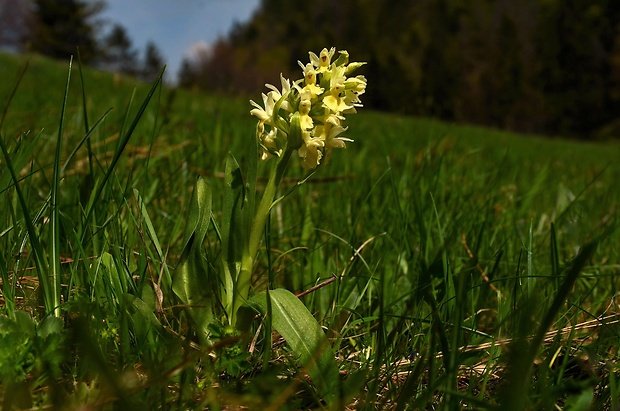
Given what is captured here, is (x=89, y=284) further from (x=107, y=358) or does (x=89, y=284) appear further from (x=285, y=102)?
(x=285, y=102)

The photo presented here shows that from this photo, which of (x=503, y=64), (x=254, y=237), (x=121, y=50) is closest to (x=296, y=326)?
(x=254, y=237)

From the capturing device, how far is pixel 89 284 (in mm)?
817

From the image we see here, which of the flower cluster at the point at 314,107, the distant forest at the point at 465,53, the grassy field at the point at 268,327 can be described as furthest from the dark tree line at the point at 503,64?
the flower cluster at the point at 314,107

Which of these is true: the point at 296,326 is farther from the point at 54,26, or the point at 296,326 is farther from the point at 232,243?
the point at 54,26

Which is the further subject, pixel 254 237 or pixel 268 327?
pixel 254 237

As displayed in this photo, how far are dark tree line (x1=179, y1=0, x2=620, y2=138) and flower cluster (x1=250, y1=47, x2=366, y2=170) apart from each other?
22.0 meters

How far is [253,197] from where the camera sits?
0.79 m

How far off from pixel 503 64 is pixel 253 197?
107ft

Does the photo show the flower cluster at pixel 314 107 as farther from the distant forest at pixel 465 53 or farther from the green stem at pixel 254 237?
the distant forest at pixel 465 53

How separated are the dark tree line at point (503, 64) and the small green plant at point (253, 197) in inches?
867

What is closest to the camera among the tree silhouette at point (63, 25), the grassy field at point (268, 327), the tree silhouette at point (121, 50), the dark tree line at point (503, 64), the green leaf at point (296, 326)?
the grassy field at point (268, 327)

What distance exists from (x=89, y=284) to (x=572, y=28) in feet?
109

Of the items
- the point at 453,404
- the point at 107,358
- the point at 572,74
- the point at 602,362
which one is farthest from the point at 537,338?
the point at 572,74

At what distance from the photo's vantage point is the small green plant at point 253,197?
78cm
